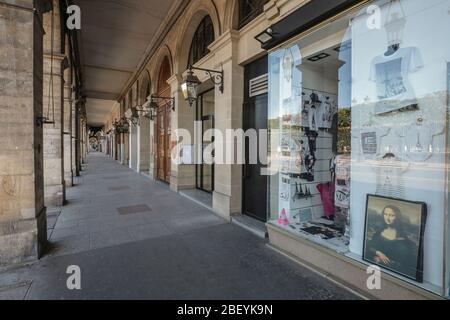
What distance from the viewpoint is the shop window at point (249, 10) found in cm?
453

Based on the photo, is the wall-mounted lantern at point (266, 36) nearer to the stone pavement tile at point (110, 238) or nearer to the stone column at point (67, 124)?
the stone pavement tile at point (110, 238)

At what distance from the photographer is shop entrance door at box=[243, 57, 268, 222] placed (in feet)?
15.0

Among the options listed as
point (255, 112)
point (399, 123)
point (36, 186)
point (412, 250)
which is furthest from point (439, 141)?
point (36, 186)

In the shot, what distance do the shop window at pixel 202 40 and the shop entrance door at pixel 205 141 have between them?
43.8 inches

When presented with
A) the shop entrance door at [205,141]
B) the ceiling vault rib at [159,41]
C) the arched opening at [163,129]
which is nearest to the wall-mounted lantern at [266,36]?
the shop entrance door at [205,141]

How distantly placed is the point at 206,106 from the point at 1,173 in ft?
17.6

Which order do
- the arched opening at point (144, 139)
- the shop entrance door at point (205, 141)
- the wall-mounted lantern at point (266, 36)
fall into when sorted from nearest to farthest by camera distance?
1. the wall-mounted lantern at point (266, 36)
2. the shop entrance door at point (205, 141)
3. the arched opening at point (144, 139)

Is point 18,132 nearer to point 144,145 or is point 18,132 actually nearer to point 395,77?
point 395,77

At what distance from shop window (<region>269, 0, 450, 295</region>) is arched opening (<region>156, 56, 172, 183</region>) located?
6.47 metres

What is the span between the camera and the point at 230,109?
16.1 ft

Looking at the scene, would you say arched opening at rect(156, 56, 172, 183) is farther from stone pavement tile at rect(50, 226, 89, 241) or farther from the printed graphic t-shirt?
the printed graphic t-shirt

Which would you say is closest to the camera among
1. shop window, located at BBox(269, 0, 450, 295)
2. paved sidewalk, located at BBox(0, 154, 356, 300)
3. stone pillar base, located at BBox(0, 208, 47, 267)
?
shop window, located at BBox(269, 0, 450, 295)

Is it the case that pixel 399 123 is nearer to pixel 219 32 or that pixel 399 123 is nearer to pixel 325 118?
pixel 325 118

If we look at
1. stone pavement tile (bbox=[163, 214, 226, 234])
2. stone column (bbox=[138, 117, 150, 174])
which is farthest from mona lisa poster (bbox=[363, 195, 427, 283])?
stone column (bbox=[138, 117, 150, 174])
